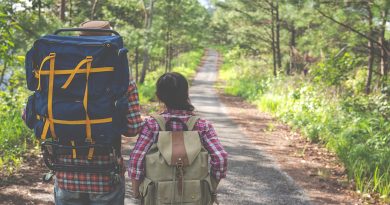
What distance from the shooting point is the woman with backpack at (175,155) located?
2.52 metres

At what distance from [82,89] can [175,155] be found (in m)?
0.68

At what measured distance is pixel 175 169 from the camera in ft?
8.29

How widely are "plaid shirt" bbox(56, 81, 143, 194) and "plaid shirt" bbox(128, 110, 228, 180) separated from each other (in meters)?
0.14

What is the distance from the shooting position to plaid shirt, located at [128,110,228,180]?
2578 mm

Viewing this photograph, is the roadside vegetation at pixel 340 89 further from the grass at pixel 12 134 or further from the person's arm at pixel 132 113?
the grass at pixel 12 134

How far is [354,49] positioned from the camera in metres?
13.7

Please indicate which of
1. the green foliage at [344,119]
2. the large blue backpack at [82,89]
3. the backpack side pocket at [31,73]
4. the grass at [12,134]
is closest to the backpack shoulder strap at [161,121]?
the large blue backpack at [82,89]

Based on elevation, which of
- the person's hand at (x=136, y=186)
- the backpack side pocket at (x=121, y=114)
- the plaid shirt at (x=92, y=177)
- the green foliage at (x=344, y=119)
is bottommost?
the green foliage at (x=344, y=119)

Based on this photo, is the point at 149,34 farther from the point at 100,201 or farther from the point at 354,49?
the point at 100,201

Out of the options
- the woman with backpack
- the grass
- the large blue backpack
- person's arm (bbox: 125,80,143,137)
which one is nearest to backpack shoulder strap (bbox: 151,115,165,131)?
the woman with backpack

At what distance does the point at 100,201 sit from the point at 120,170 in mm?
218

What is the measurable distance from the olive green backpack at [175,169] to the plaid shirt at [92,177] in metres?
0.21

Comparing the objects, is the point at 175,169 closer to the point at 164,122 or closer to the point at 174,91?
the point at 164,122

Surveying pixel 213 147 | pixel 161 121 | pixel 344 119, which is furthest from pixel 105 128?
pixel 344 119
